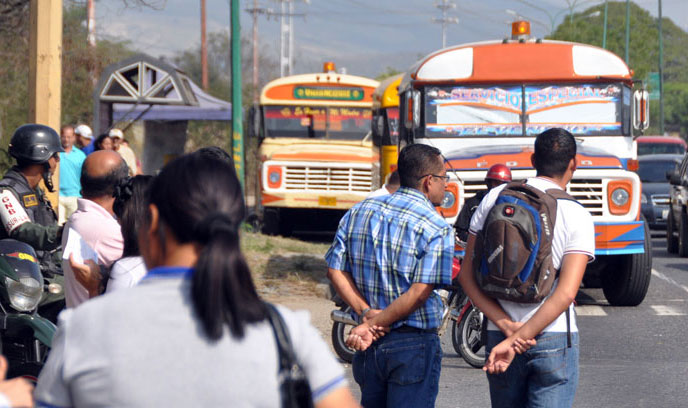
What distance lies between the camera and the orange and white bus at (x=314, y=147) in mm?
19344

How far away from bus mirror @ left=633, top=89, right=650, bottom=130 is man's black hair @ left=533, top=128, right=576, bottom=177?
771 centimetres

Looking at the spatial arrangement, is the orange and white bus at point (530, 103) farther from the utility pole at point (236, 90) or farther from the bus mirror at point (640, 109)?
the utility pole at point (236, 90)

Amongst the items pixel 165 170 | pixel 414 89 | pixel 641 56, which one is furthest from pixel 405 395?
pixel 641 56

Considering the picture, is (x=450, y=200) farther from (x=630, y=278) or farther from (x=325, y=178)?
(x=325, y=178)

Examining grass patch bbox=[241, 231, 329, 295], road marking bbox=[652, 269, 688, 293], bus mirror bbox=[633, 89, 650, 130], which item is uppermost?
bus mirror bbox=[633, 89, 650, 130]

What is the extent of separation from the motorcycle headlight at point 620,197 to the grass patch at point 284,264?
366cm

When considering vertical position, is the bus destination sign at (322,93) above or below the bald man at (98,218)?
above

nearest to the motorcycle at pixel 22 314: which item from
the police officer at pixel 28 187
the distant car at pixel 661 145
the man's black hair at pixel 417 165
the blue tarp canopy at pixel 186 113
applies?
the police officer at pixel 28 187

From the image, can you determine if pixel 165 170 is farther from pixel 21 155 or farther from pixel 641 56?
pixel 641 56

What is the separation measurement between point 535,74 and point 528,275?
26.6ft

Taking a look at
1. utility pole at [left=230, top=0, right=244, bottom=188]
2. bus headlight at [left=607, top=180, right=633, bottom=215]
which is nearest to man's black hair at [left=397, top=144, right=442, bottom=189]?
bus headlight at [left=607, top=180, right=633, bottom=215]

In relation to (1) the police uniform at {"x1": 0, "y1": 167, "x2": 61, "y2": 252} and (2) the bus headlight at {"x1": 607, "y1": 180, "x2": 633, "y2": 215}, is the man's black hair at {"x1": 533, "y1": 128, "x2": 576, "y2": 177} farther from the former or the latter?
(2) the bus headlight at {"x1": 607, "y1": 180, "x2": 633, "y2": 215}

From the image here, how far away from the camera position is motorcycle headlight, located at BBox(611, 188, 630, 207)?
11461mm

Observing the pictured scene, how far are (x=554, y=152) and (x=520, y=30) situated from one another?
27.8ft
